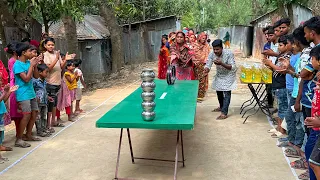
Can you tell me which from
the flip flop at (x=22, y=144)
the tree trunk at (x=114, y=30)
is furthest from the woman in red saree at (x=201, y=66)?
the tree trunk at (x=114, y=30)

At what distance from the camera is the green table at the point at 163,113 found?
3.21 m

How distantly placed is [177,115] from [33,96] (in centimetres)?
243

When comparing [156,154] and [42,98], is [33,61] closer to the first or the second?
[42,98]

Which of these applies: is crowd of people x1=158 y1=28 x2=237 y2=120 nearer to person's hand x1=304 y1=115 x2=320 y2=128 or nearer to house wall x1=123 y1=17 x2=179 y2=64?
person's hand x1=304 y1=115 x2=320 y2=128

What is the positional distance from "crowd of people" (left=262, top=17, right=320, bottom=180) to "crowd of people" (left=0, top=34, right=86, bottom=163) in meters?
3.26

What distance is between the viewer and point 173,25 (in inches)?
838

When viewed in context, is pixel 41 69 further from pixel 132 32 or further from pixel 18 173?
pixel 132 32

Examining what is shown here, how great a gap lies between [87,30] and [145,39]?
4.13 metres

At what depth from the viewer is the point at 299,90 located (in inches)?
143

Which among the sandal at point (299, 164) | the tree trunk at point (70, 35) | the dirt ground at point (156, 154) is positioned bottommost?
the dirt ground at point (156, 154)

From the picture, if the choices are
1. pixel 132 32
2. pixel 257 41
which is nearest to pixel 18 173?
pixel 132 32

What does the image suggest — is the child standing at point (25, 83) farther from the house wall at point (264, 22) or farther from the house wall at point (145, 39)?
the house wall at point (264, 22)

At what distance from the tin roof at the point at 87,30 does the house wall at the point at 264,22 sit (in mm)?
8134

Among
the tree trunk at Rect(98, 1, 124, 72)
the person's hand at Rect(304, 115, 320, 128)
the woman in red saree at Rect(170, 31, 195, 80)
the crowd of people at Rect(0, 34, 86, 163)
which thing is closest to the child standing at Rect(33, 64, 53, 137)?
the crowd of people at Rect(0, 34, 86, 163)
